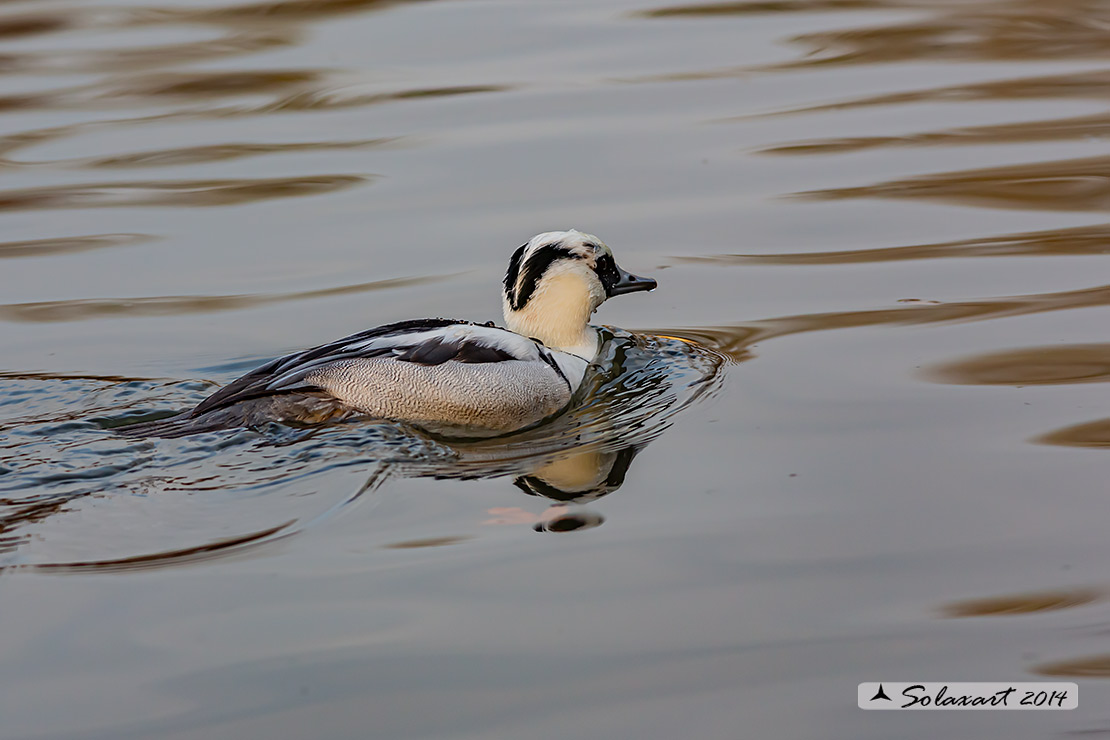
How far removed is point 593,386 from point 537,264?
0.75 meters

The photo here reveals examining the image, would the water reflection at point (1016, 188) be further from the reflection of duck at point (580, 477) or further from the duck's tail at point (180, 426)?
the duck's tail at point (180, 426)

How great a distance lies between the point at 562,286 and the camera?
24.6 ft

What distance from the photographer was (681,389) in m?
6.97

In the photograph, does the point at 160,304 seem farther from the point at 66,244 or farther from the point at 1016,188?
the point at 1016,188

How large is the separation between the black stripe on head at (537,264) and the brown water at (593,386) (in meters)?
0.68

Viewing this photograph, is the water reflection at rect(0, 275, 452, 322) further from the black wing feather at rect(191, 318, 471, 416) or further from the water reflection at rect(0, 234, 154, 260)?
the black wing feather at rect(191, 318, 471, 416)

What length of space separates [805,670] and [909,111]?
821cm

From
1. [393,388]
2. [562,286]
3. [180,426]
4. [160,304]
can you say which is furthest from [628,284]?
[160,304]

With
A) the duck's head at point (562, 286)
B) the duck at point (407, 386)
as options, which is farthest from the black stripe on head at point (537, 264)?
the duck at point (407, 386)

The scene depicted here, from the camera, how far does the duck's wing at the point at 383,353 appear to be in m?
6.40

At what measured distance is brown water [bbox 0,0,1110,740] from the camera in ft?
14.0

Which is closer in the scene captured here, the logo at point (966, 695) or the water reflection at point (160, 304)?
the logo at point (966, 695)

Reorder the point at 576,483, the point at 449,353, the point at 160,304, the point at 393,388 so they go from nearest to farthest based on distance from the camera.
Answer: the point at 576,483
the point at 393,388
the point at 449,353
the point at 160,304

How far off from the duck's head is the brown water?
15.1 inches
